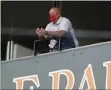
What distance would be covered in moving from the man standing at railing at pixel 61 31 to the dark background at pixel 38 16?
102 inches

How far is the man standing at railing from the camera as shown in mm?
9125

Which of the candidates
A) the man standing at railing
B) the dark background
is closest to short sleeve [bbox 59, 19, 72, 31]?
the man standing at railing

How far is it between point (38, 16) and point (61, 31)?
3540mm

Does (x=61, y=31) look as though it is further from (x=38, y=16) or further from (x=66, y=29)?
(x=38, y=16)

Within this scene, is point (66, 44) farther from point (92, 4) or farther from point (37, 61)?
point (92, 4)

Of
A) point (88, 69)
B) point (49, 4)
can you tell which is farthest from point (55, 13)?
point (49, 4)

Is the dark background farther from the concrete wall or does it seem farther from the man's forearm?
the man's forearm

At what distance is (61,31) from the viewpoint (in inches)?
359

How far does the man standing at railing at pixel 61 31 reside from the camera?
9.12 meters

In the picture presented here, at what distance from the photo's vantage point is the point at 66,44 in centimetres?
932

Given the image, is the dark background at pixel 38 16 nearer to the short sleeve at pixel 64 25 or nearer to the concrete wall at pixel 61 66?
the concrete wall at pixel 61 66

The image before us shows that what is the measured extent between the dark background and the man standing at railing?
8.51 ft

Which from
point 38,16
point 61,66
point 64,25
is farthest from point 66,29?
point 38,16

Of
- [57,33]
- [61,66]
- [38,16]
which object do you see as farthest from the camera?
[38,16]
